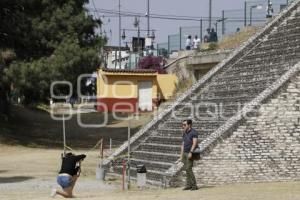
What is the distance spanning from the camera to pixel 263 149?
17109 millimetres

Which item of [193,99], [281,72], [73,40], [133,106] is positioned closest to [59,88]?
[73,40]

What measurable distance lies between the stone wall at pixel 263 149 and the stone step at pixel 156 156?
170 cm

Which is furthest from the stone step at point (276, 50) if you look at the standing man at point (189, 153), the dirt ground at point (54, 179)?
the standing man at point (189, 153)

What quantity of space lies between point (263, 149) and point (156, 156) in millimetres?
3480

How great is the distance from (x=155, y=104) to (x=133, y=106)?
1.87m

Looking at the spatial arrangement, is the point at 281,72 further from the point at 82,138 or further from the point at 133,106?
the point at 133,106

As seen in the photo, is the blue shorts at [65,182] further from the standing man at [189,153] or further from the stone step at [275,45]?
the stone step at [275,45]

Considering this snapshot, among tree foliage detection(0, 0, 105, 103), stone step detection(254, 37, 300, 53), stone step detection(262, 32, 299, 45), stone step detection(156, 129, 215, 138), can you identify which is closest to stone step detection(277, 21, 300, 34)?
stone step detection(262, 32, 299, 45)

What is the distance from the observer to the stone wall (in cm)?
1678

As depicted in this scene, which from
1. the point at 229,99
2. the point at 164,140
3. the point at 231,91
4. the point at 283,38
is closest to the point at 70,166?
the point at 164,140

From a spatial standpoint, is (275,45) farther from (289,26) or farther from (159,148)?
(159,148)

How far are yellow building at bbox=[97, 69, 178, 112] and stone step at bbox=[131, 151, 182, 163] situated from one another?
108 ft

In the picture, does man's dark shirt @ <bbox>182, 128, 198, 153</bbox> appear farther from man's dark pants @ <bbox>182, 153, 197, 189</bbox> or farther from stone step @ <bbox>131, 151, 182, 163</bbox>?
stone step @ <bbox>131, 151, 182, 163</bbox>

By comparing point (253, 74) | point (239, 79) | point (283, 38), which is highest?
point (283, 38)
